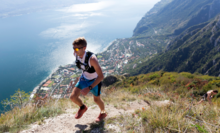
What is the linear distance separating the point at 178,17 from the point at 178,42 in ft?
318

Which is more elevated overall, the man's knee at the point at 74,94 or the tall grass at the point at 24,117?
the man's knee at the point at 74,94

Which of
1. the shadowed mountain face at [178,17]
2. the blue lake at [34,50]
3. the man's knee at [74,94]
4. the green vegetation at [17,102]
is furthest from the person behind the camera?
the shadowed mountain face at [178,17]

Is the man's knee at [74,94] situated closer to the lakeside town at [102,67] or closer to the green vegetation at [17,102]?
the green vegetation at [17,102]

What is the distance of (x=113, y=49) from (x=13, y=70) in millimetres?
61430

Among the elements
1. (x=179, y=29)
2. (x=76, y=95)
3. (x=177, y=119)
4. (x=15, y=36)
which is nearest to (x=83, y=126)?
(x=76, y=95)

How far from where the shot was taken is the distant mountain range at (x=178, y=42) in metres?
60.1

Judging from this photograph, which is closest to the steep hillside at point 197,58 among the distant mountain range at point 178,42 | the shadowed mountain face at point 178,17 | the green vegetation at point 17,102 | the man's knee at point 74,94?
the distant mountain range at point 178,42

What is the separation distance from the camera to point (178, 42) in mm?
81812

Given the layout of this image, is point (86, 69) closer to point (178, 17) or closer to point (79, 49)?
point (79, 49)

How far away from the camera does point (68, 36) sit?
8381 centimetres

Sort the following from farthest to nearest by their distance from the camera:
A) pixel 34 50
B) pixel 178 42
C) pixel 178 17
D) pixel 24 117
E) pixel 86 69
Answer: pixel 178 17 → pixel 178 42 → pixel 34 50 → pixel 24 117 → pixel 86 69

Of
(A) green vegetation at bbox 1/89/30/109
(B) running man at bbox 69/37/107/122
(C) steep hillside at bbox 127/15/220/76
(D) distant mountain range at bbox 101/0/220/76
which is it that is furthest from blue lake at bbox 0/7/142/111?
(B) running man at bbox 69/37/107/122

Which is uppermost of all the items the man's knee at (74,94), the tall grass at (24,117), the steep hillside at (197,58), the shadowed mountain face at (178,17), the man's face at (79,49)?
the shadowed mountain face at (178,17)

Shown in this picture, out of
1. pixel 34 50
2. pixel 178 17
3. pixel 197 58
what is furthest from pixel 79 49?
pixel 178 17
